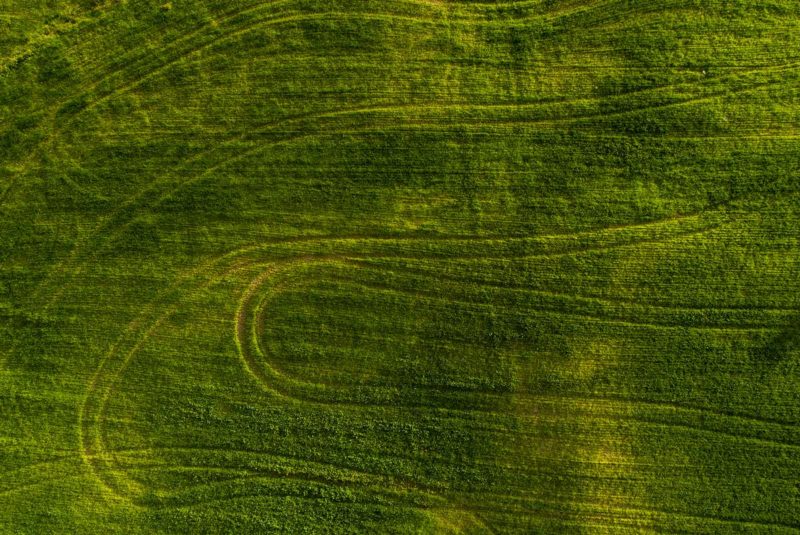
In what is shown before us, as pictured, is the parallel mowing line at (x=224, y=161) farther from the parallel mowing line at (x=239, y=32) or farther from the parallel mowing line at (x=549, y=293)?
the parallel mowing line at (x=549, y=293)

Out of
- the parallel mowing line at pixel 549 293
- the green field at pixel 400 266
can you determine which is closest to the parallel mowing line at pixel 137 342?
the green field at pixel 400 266

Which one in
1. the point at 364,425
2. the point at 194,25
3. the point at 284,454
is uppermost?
the point at 194,25

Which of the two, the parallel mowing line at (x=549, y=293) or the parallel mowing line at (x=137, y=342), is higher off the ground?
the parallel mowing line at (x=549, y=293)

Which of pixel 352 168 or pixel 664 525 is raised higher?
pixel 352 168

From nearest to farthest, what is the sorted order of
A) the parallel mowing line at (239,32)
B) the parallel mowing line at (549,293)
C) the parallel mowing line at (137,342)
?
the parallel mowing line at (549,293)
the parallel mowing line at (137,342)
the parallel mowing line at (239,32)

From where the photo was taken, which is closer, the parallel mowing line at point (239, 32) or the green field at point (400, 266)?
the green field at point (400, 266)

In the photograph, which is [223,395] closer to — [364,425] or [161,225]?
[364,425]

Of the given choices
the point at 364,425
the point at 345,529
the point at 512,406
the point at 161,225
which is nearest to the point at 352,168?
the point at 161,225

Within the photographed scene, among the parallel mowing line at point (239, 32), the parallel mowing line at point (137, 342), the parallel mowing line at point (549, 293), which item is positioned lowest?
the parallel mowing line at point (137, 342)

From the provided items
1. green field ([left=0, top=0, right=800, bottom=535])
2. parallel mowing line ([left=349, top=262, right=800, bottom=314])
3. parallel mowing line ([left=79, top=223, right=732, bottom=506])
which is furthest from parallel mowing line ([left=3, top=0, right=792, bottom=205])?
parallel mowing line ([left=349, top=262, right=800, bottom=314])
